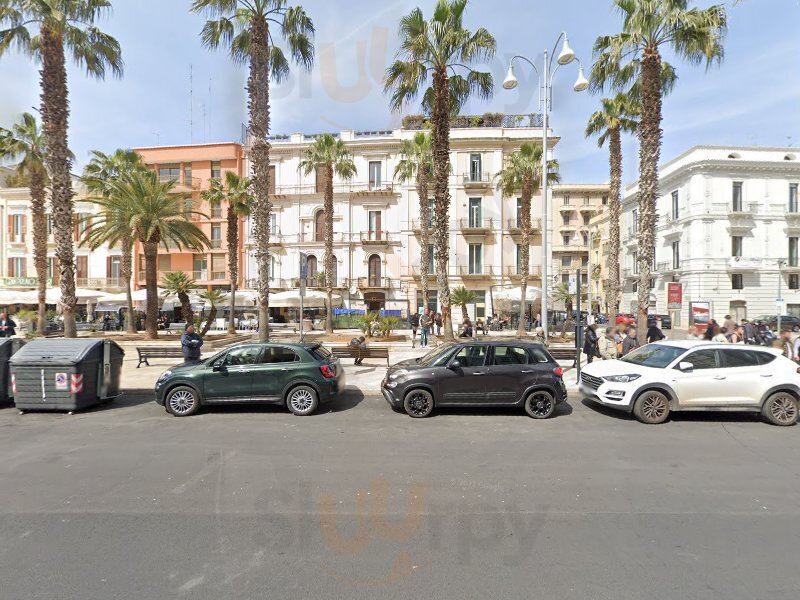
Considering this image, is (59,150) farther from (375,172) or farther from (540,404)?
(375,172)

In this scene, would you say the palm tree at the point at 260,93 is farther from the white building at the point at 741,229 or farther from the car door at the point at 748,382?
the white building at the point at 741,229

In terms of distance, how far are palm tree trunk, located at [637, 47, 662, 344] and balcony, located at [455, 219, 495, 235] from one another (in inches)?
795

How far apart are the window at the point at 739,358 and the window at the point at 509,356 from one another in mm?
3694

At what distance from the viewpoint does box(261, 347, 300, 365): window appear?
8086mm

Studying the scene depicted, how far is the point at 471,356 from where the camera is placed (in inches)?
314

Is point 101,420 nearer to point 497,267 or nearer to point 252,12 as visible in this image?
point 252,12

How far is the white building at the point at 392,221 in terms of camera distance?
111 feet

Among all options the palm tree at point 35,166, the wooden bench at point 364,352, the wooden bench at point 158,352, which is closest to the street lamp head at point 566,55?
the wooden bench at point 364,352

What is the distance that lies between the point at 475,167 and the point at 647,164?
2208cm

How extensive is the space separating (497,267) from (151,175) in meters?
24.9

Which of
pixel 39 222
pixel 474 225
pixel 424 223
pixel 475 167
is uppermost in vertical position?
pixel 475 167

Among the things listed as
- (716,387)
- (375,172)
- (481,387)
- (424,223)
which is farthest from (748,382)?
(375,172)

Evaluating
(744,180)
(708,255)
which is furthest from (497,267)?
(744,180)

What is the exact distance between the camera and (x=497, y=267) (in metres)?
33.7
